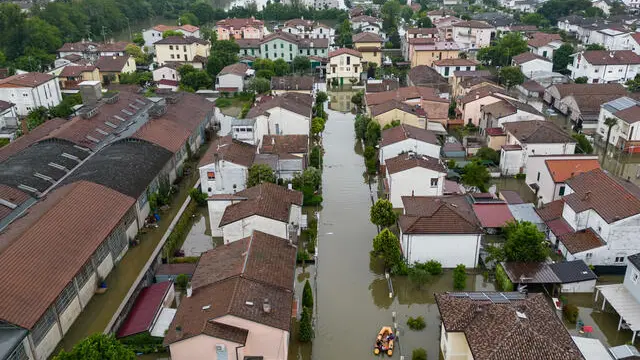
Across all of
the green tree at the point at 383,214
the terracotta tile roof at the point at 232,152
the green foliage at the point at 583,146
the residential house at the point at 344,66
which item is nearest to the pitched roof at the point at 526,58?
the residential house at the point at 344,66

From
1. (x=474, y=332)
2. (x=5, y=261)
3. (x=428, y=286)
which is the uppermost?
(x=5, y=261)

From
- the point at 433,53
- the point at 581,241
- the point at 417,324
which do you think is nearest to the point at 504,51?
the point at 433,53

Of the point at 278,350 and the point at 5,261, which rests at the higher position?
the point at 5,261

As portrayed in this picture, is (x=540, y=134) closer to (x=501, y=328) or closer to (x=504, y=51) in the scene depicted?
(x=501, y=328)

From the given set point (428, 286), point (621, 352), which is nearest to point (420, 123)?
point (428, 286)

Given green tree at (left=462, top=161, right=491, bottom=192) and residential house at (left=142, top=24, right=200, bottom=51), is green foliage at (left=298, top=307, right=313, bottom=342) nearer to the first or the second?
green tree at (left=462, top=161, right=491, bottom=192)

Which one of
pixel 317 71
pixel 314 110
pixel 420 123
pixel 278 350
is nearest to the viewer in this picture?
pixel 278 350

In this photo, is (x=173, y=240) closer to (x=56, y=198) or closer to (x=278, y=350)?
(x=56, y=198)

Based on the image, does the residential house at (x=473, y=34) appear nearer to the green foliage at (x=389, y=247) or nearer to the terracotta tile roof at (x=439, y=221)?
the terracotta tile roof at (x=439, y=221)
